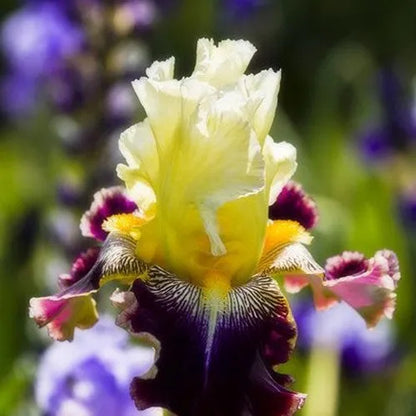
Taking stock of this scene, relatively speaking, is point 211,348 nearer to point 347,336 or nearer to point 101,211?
point 101,211

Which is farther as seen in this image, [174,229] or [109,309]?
[109,309]

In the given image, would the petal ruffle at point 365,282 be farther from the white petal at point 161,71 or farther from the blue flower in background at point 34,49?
the blue flower in background at point 34,49

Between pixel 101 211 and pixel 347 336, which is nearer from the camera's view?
pixel 101 211

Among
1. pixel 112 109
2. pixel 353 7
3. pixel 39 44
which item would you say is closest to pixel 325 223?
pixel 112 109

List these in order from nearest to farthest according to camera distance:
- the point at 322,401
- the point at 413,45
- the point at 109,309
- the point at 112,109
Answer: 1. the point at 322,401
2. the point at 109,309
3. the point at 112,109
4. the point at 413,45

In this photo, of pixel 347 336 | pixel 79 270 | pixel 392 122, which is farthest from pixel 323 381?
pixel 392 122

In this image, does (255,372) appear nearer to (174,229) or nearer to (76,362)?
(174,229)

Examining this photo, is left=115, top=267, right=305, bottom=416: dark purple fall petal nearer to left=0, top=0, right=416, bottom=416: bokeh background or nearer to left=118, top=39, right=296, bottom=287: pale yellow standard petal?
left=118, top=39, right=296, bottom=287: pale yellow standard petal

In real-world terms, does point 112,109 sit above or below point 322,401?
above
